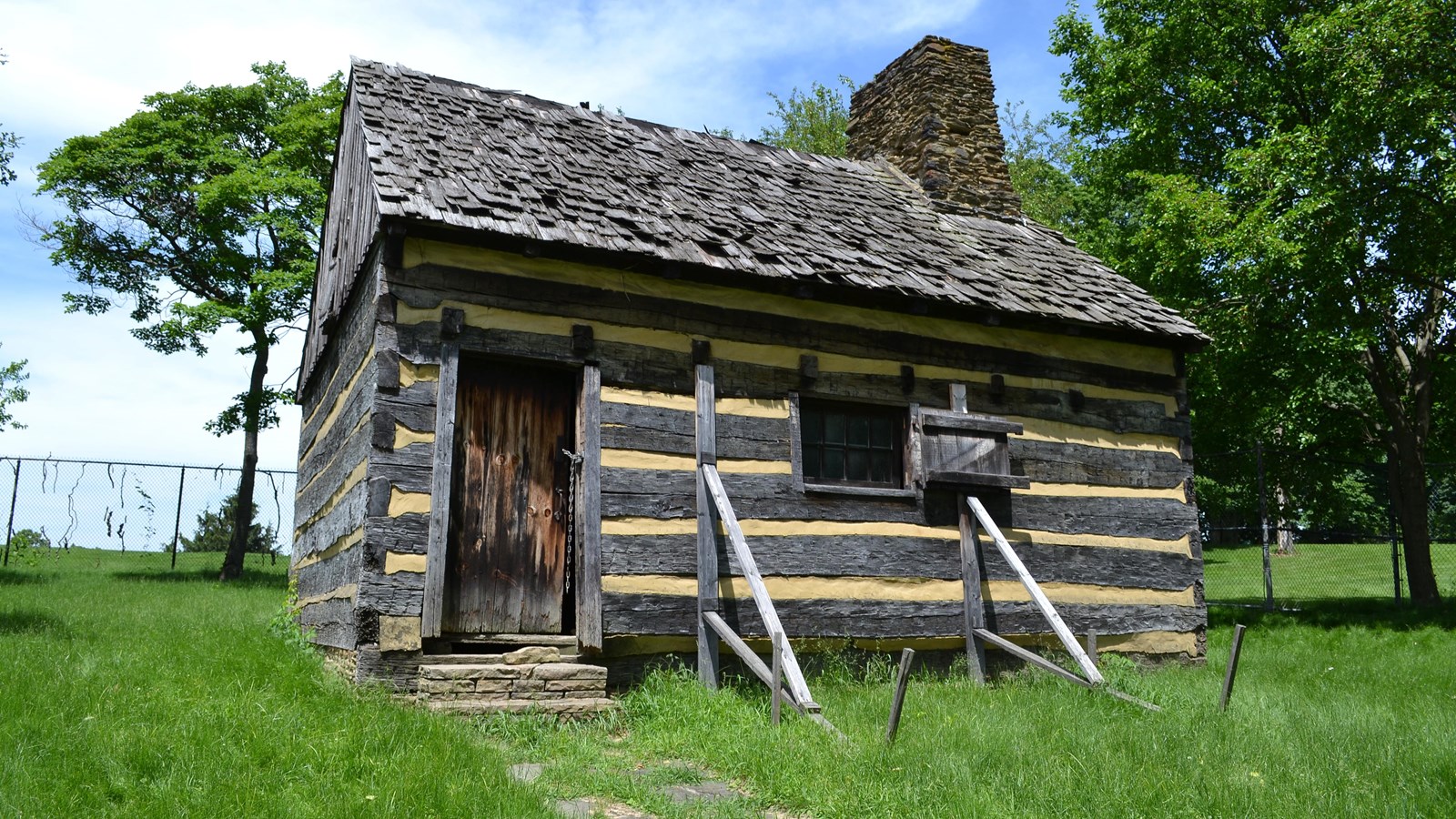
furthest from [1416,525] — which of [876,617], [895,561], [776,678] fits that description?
[776,678]

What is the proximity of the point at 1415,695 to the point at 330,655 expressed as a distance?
8.29 meters

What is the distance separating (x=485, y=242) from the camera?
23.1 feet

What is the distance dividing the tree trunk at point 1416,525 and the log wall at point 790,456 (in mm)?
6705

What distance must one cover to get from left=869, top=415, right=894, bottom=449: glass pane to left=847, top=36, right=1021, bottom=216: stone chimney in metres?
4.29

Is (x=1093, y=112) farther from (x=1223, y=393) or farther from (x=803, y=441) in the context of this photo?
(x=803, y=441)

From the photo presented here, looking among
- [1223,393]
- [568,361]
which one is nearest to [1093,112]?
[1223,393]

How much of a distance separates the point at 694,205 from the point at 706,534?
118 inches

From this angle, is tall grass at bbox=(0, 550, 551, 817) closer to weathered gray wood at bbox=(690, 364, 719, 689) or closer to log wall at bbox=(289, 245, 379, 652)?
log wall at bbox=(289, 245, 379, 652)

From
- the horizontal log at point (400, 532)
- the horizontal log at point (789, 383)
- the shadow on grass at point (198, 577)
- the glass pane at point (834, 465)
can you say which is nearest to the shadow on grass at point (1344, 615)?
the horizontal log at point (789, 383)

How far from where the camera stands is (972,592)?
27.9ft

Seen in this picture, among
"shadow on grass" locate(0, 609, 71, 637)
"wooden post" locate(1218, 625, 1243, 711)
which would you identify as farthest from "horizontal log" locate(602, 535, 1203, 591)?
"shadow on grass" locate(0, 609, 71, 637)

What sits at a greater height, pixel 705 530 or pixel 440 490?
pixel 440 490

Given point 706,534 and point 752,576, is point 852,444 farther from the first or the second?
point 752,576

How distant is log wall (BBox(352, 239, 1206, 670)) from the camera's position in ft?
22.5
